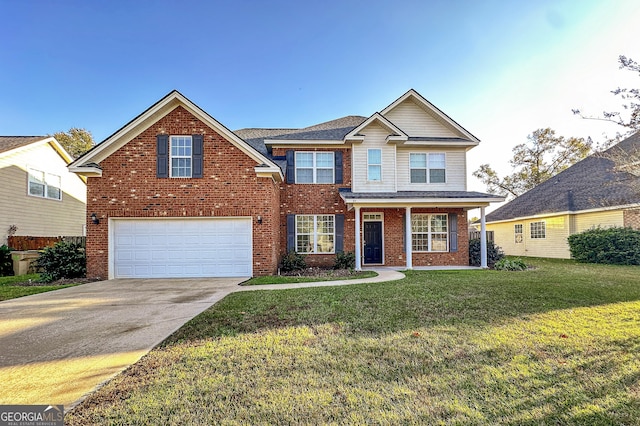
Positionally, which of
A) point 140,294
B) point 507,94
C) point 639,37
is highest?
point 507,94

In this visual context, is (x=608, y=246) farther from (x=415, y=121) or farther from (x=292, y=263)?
(x=292, y=263)

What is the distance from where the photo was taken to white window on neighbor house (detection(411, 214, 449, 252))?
13648mm

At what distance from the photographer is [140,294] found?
7855 millimetres

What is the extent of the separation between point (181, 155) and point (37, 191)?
1124 cm

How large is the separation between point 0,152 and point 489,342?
2007 cm

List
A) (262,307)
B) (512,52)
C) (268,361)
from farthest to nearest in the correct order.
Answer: (512,52) → (262,307) → (268,361)

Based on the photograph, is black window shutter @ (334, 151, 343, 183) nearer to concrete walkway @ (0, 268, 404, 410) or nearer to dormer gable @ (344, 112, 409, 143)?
dormer gable @ (344, 112, 409, 143)

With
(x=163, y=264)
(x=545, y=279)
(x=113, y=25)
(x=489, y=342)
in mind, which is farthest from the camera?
(x=113, y=25)

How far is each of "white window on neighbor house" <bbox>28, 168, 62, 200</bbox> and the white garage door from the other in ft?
30.5

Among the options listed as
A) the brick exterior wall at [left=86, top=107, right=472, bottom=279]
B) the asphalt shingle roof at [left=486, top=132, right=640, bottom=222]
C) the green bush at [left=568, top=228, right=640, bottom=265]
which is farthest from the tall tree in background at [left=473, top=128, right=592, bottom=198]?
the brick exterior wall at [left=86, top=107, right=472, bottom=279]

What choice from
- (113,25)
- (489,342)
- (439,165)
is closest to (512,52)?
(439,165)

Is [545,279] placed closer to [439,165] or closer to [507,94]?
[439,165]

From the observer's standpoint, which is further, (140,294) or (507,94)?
(507,94)

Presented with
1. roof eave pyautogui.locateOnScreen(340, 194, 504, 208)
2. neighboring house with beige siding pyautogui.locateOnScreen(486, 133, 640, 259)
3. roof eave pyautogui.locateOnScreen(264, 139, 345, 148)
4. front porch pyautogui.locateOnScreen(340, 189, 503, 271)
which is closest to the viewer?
roof eave pyautogui.locateOnScreen(340, 194, 504, 208)
